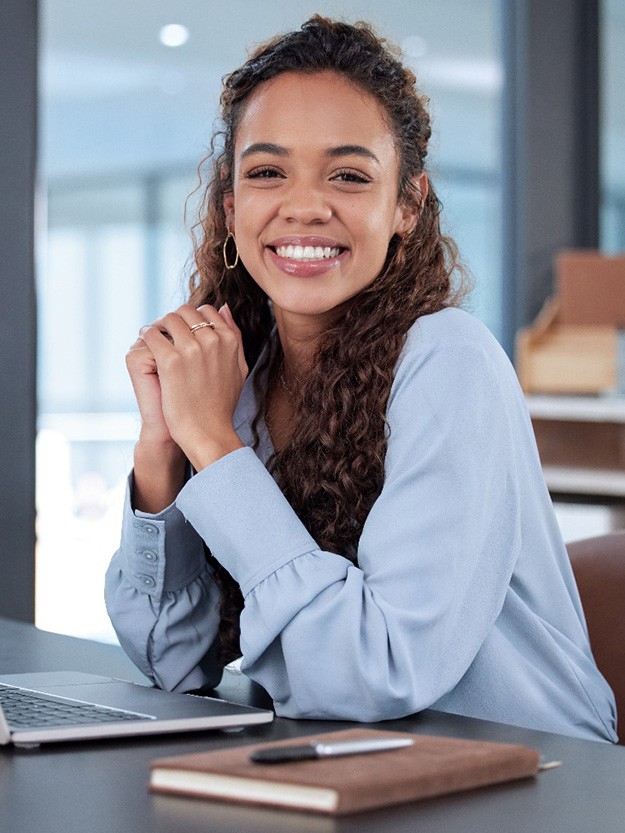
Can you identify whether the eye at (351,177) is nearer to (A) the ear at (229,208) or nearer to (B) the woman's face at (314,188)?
(B) the woman's face at (314,188)

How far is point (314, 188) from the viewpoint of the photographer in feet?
4.73

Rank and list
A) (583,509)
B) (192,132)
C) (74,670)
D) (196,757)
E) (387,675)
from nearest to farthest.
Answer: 1. (196,757)
2. (387,675)
3. (74,670)
4. (192,132)
5. (583,509)

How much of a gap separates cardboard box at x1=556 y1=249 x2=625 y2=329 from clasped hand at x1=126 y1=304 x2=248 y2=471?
2.23 metres

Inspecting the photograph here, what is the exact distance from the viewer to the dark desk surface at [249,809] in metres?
0.77

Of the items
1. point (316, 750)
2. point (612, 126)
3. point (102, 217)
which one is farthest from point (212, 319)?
point (612, 126)

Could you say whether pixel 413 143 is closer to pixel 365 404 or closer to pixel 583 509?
pixel 365 404

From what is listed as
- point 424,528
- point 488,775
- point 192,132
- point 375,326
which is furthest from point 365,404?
point 192,132

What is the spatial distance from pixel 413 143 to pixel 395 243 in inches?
4.7

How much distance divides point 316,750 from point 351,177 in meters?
0.80

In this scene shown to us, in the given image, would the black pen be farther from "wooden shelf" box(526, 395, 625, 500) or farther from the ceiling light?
"wooden shelf" box(526, 395, 625, 500)

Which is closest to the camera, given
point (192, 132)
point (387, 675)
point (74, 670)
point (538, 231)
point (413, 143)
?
point (387, 675)

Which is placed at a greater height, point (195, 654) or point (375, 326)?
point (375, 326)

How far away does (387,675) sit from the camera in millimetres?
1121

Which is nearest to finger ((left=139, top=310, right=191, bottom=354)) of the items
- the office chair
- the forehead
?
the forehead
